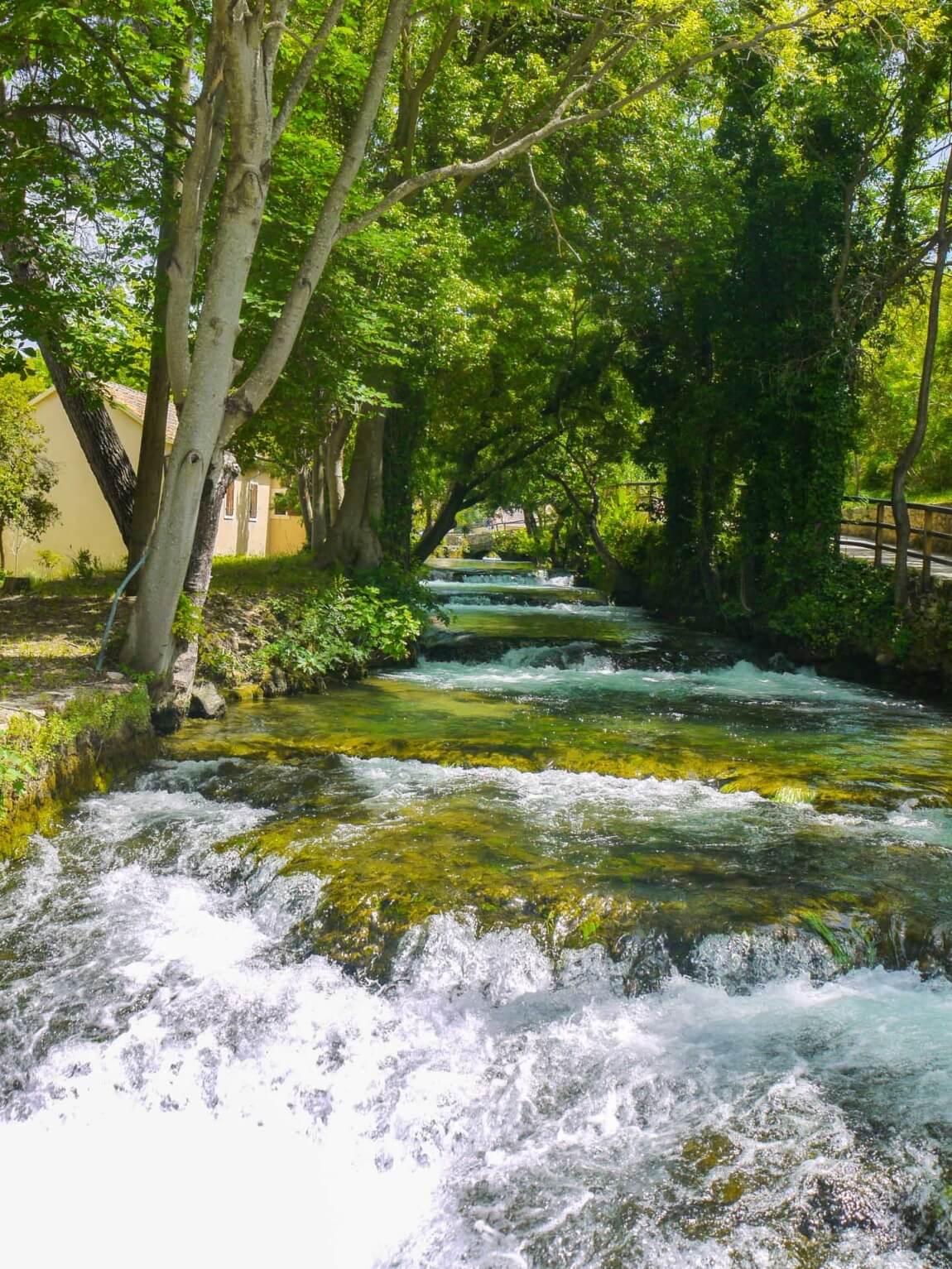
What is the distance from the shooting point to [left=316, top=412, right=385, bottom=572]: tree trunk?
18.1m

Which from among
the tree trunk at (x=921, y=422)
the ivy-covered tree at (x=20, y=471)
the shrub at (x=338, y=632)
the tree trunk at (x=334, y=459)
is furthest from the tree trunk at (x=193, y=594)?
the ivy-covered tree at (x=20, y=471)

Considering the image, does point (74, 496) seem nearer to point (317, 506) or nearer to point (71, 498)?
point (71, 498)

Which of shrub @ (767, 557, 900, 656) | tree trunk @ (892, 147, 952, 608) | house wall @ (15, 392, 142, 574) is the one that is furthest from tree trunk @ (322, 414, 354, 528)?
tree trunk @ (892, 147, 952, 608)

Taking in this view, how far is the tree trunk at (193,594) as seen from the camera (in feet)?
34.2

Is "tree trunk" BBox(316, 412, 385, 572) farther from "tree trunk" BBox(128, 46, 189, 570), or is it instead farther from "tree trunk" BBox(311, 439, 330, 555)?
"tree trunk" BBox(311, 439, 330, 555)

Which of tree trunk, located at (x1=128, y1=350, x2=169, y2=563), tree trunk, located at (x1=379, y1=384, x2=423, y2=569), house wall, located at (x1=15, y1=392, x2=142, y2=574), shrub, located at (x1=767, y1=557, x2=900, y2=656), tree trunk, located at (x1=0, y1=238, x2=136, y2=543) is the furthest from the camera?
house wall, located at (x1=15, y1=392, x2=142, y2=574)

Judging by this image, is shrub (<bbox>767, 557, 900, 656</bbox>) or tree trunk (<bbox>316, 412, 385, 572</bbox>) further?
tree trunk (<bbox>316, 412, 385, 572</bbox>)

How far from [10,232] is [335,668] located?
6.65 metres

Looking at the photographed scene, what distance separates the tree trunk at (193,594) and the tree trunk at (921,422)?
10029 mm

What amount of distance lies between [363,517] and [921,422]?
9.09 meters

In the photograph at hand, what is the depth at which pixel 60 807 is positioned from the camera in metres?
7.69

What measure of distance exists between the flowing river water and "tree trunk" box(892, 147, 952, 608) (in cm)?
731

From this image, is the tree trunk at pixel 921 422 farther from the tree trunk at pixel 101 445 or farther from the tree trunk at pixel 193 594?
the tree trunk at pixel 101 445

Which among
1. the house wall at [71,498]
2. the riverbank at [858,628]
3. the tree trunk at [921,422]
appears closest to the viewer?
the riverbank at [858,628]
